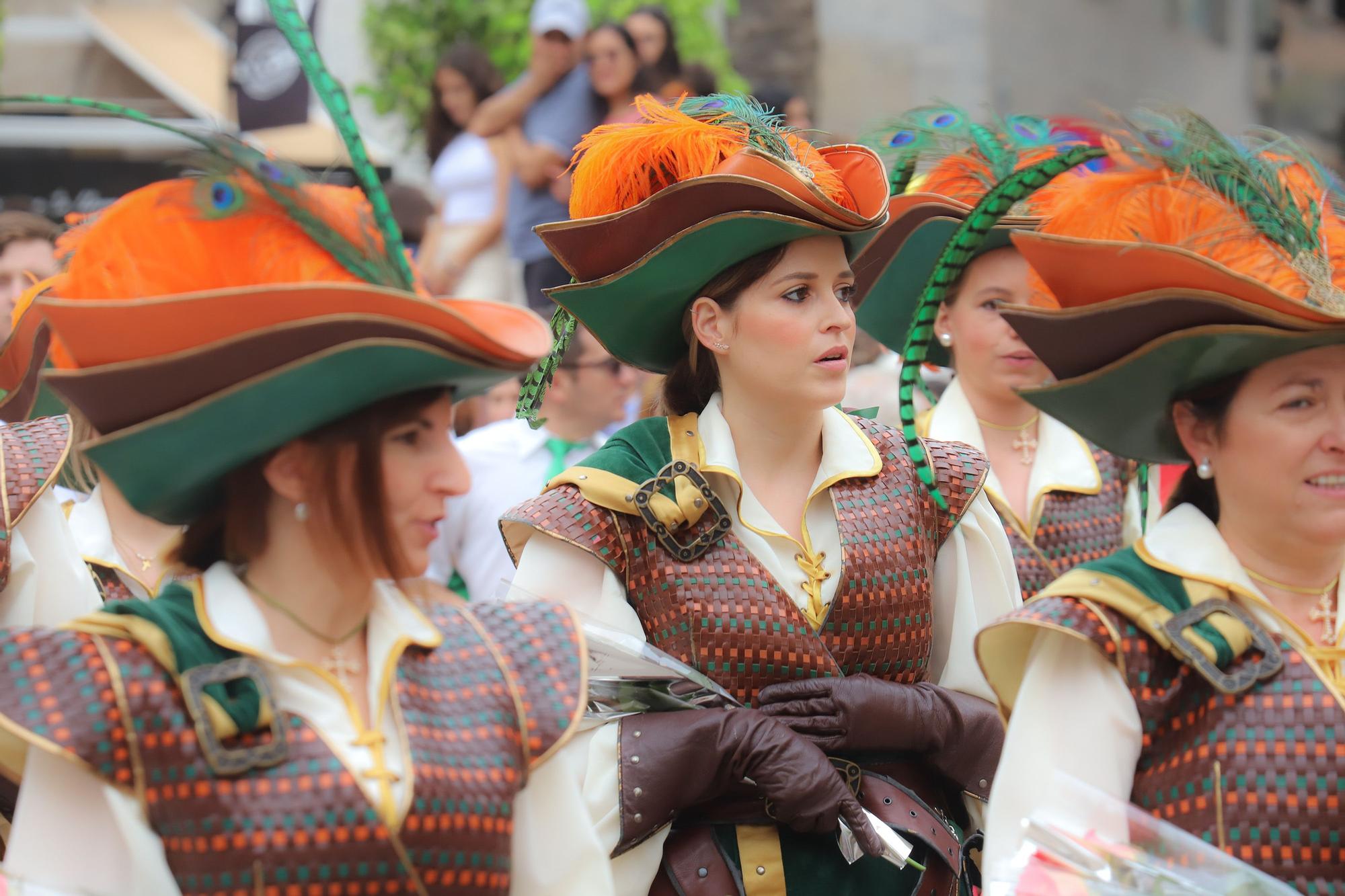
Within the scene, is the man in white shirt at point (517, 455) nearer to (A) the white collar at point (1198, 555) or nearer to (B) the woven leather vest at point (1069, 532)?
(B) the woven leather vest at point (1069, 532)

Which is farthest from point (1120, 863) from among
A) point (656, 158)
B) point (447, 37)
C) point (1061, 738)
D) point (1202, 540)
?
point (447, 37)

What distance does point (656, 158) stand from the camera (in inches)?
142

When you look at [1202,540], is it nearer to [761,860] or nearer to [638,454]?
[761,860]

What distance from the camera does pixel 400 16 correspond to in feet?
36.0

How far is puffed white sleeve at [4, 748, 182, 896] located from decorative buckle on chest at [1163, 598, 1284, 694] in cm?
153

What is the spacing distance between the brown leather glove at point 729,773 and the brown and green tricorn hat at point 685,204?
843 mm

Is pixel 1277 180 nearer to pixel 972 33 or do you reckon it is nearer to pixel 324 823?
pixel 324 823

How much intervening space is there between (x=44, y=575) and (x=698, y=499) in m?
1.31

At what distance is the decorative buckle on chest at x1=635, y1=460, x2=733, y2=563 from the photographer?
3480mm

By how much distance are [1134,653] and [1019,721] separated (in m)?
0.21

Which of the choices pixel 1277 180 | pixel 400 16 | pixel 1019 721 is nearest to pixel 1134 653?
pixel 1019 721

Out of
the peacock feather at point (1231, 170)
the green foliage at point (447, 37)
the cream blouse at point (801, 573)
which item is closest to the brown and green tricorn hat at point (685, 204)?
the cream blouse at point (801, 573)

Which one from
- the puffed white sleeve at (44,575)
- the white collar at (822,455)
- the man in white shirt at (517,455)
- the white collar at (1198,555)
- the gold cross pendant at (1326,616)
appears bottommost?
the man in white shirt at (517,455)

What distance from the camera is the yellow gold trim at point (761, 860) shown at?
11.0 ft
